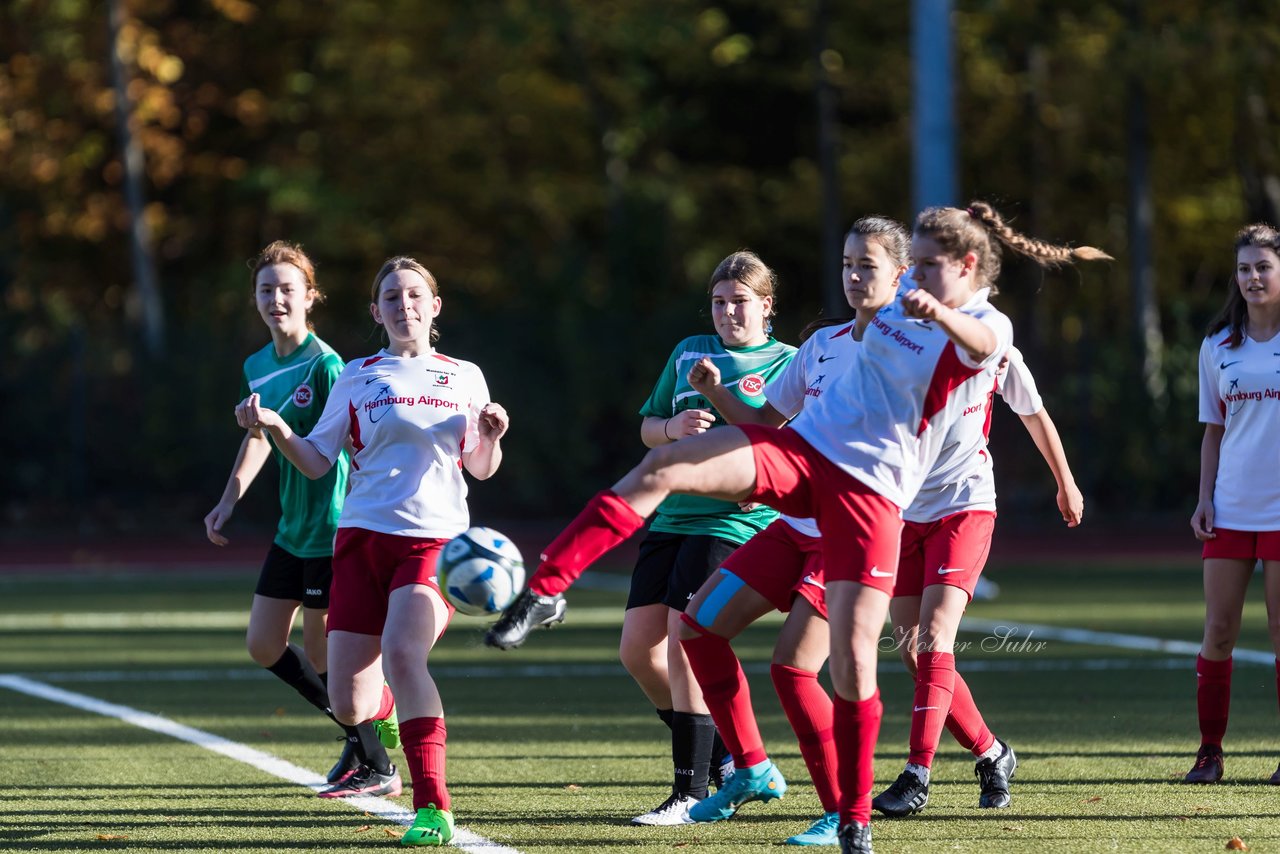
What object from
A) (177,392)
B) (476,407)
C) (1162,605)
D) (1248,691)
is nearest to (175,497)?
(177,392)

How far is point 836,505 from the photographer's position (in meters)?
5.29

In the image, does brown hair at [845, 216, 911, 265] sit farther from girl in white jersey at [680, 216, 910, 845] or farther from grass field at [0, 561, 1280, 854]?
grass field at [0, 561, 1280, 854]

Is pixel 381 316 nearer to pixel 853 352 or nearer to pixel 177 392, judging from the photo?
pixel 853 352

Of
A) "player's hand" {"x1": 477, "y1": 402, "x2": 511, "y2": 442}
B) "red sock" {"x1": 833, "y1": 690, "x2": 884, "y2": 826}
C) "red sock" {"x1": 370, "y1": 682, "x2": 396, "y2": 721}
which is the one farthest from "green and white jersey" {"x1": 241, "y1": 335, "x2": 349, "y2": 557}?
"red sock" {"x1": 833, "y1": 690, "x2": 884, "y2": 826}

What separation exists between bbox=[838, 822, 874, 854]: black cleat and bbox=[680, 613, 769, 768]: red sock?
90 cm

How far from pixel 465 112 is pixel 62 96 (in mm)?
6828

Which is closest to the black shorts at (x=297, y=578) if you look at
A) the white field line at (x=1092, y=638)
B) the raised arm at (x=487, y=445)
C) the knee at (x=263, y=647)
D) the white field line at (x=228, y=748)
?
the knee at (x=263, y=647)

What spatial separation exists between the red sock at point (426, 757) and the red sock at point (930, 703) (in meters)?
1.65

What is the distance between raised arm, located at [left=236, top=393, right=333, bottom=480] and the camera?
6191mm

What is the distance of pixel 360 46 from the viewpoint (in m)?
32.4

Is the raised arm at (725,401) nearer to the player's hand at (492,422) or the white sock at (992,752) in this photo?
the player's hand at (492,422)

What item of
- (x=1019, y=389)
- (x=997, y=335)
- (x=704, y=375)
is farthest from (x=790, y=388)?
(x=997, y=335)

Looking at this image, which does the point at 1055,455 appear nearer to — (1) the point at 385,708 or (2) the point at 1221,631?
(2) the point at 1221,631

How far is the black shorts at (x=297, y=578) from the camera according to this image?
7.15 m
